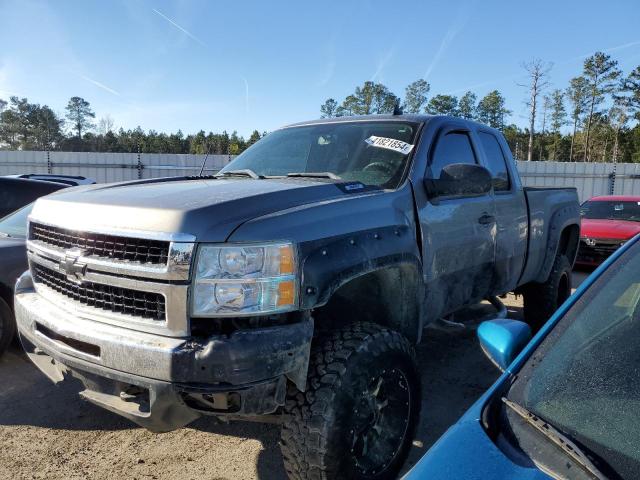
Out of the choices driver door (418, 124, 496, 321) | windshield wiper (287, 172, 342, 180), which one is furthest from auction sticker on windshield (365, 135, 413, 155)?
windshield wiper (287, 172, 342, 180)

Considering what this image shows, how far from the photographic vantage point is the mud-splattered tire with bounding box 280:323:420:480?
234cm

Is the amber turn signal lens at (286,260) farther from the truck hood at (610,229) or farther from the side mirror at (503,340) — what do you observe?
the truck hood at (610,229)

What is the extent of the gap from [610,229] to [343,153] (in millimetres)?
8070

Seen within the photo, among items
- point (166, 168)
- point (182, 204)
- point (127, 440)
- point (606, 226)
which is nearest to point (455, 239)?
point (182, 204)

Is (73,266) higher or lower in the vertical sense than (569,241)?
higher

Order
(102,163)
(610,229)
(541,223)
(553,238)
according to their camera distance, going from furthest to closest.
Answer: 1. (102,163)
2. (610,229)
3. (553,238)
4. (541,223)

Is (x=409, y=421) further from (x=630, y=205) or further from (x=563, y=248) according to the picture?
(x=630, y=205)

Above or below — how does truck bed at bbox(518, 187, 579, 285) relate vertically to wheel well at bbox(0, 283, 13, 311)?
above

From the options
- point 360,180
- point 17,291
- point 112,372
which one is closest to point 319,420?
point 112,372

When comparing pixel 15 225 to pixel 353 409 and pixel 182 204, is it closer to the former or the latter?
pixel 182 204

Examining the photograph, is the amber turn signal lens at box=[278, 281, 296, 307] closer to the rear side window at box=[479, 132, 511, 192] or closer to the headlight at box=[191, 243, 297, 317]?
the headlight at box=[191, 243, 297, 317]

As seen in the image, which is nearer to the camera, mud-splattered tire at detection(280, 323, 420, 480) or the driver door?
mud-splattered tire at detection(280, 323, 420, 480)

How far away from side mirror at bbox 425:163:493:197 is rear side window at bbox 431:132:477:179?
214 mm

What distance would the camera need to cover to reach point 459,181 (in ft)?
10.4
